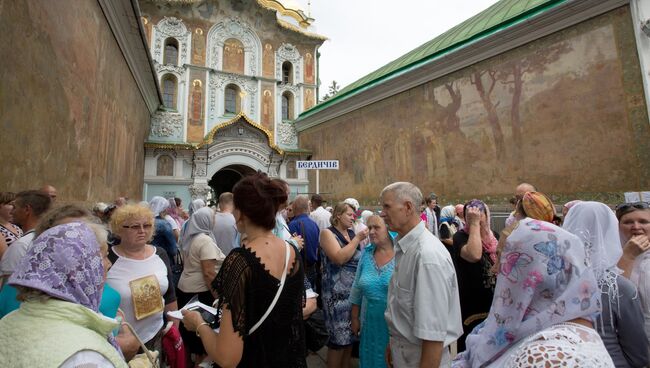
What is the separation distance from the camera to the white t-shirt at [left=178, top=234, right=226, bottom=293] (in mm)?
3490

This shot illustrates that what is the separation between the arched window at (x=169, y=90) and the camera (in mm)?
16906

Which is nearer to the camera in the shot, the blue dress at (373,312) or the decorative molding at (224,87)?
the blue dress at (373,312)

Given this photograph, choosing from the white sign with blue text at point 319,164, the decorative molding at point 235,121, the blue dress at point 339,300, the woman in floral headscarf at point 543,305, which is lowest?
the blue dress at point 339,300

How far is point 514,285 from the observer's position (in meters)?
1.40

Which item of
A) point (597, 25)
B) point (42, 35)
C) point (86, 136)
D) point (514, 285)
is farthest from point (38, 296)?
point (597, 25)

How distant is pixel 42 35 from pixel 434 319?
578cm

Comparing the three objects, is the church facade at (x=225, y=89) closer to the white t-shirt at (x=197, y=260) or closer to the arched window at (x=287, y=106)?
the arched window at (x=287, y=106)

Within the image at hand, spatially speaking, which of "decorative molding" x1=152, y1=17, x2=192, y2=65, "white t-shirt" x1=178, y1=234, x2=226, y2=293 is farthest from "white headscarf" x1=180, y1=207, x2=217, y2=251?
"decorative molding" x1=152, y1=17, x2=192, y2=65

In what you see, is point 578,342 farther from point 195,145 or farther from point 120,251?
point 195,145

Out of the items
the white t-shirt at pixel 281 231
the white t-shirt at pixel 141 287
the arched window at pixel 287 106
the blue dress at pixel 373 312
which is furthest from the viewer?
the arched window at pixel 287 106

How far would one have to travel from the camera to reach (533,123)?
28.9 feet

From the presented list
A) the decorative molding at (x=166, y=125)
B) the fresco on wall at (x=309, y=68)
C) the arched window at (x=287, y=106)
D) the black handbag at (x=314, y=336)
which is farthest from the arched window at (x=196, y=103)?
the black handbag at (x=314, y=336)

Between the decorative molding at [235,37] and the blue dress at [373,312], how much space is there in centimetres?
1749

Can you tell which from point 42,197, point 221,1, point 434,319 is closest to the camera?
point 434,319
